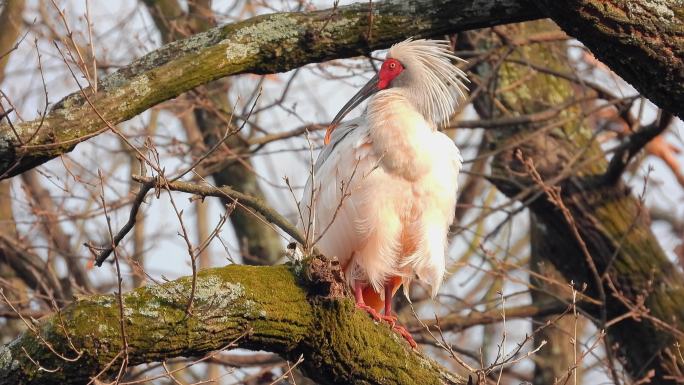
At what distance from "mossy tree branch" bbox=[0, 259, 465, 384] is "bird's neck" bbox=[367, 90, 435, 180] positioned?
173 cm

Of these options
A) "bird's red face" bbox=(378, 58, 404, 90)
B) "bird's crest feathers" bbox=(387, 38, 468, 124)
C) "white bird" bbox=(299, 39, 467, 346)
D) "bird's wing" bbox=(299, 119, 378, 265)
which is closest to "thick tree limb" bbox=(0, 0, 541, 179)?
"white bird" bbox=(299, 39, 467, 346)

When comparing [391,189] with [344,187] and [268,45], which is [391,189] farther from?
[268,45]

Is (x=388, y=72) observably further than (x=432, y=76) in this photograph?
Yes

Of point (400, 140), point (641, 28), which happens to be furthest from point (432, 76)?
point (641, 28)

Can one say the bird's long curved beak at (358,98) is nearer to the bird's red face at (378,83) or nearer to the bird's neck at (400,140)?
the bird's red face at (378,83)

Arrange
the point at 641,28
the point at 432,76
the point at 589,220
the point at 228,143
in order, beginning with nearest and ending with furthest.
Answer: the point at 641,28
the point at 432,76
the point at 589,220
the point at 228,143

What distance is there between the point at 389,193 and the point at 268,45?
1471mm

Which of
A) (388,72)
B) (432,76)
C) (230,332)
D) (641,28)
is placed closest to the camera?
(230,332)

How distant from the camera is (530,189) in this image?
7.35 meters

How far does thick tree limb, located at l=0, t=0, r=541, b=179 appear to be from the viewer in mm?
4465

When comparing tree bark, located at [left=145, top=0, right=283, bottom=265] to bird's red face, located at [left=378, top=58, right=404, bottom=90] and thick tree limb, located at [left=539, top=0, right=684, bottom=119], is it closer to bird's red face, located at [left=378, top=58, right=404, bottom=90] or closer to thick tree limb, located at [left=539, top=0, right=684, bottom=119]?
bird's red face, located at [left=378, top=58, right=404, bottom=90]

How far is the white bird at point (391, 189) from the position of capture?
5.93 m

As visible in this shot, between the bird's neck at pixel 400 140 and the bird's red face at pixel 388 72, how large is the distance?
501mm

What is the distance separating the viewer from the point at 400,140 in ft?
19.5
